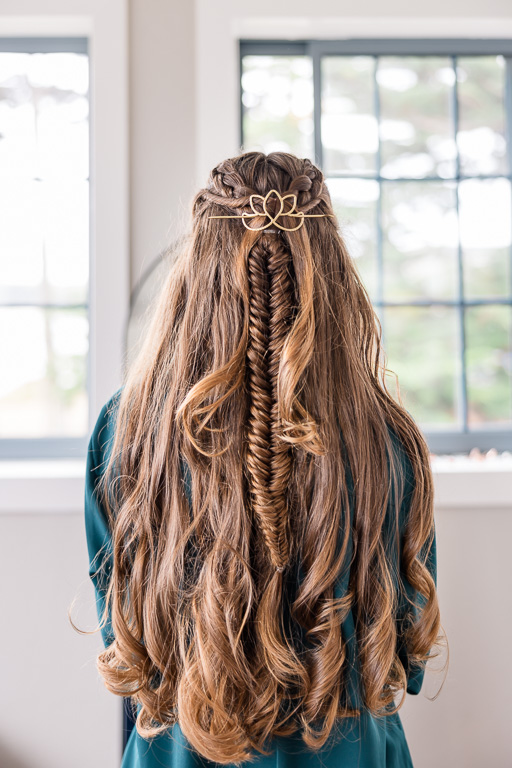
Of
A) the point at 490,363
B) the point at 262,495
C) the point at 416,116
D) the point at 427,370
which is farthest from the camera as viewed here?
the point at 490,363

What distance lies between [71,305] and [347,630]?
130 cm

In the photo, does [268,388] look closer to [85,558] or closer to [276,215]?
[276,215]

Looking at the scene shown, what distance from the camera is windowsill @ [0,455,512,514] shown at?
1.39 m

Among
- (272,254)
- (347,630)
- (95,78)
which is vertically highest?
(95,78)

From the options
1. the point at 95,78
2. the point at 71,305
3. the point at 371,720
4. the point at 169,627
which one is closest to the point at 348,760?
the point at 371,720

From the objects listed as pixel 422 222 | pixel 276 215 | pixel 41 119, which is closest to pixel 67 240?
pixel 41 119

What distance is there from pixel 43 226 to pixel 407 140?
1.15m

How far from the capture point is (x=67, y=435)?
1688 millimetres

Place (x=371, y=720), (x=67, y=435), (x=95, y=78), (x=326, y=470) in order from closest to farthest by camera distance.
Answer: (x=326, y=470) → (x=371, y=720) → (x=95, y=78) → (x=67, y=435)

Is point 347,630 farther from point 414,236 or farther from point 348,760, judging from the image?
point 414,236

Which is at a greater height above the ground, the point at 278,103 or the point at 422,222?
the point at 278,103

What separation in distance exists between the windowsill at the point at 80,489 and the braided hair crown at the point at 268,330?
0.83 metres

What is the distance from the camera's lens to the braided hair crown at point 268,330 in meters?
0.68

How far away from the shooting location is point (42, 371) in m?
1.77
